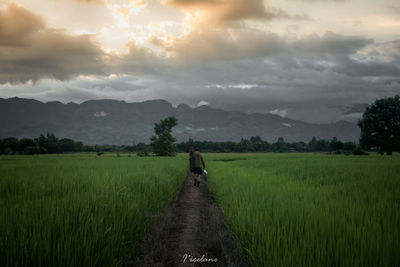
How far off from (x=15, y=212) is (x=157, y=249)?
9.18ft

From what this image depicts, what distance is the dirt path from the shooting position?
4.69m

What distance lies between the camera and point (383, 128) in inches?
2050

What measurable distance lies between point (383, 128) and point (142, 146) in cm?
10134

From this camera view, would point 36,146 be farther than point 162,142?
Yes

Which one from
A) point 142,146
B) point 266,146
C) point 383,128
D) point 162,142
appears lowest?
point 142,146

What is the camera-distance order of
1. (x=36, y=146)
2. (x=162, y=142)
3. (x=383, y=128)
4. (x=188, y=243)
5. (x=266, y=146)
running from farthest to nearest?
(x=266, y=146), (x=36, y=146), (x=162, y=142), (x=383, y=128), (x=188, y=243)

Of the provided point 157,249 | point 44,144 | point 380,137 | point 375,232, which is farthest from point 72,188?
point 44,144

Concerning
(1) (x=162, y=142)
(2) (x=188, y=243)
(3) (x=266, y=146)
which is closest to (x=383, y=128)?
(1) (x=162, y=142)

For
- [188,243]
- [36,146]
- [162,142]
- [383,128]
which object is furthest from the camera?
[36,146]

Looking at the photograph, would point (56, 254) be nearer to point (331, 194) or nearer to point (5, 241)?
point (5, 241)

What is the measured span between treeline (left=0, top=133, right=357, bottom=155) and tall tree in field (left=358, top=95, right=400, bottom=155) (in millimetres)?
22795

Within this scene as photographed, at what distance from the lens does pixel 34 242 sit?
118 inches

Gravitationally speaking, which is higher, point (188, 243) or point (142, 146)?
point (188, 243)

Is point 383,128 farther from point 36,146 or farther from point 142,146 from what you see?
point 36,146
